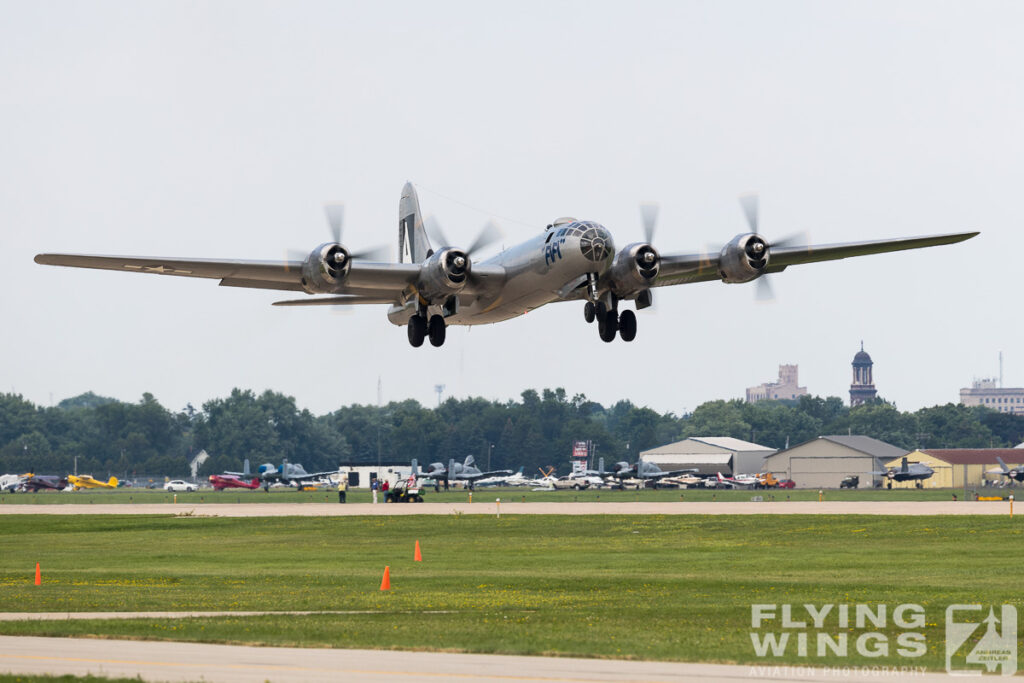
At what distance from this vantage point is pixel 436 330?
46000 millimetres

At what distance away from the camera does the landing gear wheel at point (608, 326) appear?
144 ft

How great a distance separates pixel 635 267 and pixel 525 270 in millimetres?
3746

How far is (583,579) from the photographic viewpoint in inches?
1604

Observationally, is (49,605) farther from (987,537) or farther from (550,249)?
(987,537)

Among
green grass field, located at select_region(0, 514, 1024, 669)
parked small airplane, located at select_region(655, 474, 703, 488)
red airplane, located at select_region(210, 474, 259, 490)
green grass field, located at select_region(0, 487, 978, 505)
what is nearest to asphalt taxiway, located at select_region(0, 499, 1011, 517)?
green grass field, located at select_region(0, 514, 1024, 669)

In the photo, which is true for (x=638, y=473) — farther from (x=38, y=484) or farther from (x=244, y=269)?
(x=244, y=269)

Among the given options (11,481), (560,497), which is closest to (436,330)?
(560,497)

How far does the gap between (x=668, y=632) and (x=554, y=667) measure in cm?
613

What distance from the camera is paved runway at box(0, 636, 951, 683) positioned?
20.9 metres

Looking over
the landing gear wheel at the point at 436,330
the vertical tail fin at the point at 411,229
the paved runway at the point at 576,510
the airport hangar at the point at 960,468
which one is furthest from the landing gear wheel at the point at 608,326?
the airport hangar at the point at 960,468

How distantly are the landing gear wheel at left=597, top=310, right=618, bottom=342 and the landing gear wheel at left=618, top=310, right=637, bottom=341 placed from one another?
0.27 metres

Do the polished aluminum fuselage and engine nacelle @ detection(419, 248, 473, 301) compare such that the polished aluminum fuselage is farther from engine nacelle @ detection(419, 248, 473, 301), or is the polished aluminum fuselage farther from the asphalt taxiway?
the asphalt taxiway


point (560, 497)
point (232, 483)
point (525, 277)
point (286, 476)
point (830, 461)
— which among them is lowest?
point (560, 497)

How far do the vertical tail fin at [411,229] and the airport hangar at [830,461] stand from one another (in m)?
116
